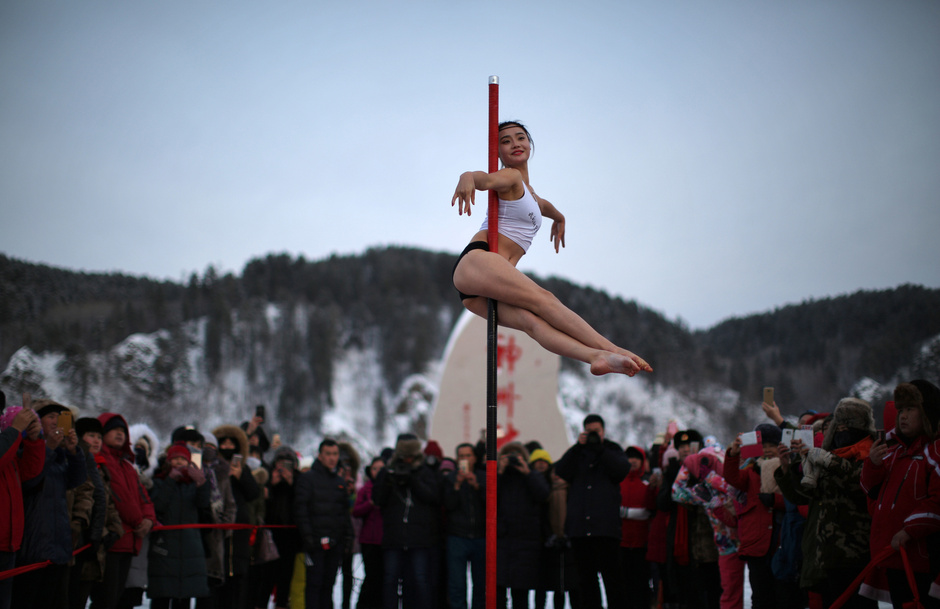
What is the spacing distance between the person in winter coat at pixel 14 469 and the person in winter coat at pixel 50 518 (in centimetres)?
14

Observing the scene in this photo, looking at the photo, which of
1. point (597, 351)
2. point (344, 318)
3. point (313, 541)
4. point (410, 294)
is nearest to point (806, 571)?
point (597, 351)

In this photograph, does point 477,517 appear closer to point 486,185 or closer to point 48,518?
point 48,518

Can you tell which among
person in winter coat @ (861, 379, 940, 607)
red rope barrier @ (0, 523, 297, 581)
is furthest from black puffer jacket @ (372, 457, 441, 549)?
person in winter coat @ (861, 379, 940, 607)

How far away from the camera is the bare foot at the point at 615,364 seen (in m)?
4.11

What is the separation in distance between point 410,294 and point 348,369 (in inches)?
608

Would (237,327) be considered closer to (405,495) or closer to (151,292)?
(151,292)

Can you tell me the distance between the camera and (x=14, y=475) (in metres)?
5.31

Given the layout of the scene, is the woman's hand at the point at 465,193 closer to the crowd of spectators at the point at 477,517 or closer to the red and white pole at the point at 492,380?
the red and white pole at the point at 492,380

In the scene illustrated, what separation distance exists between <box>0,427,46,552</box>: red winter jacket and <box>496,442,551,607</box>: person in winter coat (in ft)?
13.8

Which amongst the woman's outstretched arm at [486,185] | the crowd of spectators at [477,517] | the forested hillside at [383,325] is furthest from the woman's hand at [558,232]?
Result: the forested hillside at [383,325]

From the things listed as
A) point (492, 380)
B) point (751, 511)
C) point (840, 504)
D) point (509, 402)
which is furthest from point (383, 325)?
point (492, 380)

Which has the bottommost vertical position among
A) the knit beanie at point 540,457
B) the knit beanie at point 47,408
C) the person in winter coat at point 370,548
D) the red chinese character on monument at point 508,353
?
the person in winter coat at point 370,548

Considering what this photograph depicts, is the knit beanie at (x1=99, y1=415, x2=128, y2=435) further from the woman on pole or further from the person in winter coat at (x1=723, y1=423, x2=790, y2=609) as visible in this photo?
the person in winter coat at (x1=723, y1=423, x2=790, y2=609)

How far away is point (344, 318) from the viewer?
71.7m
